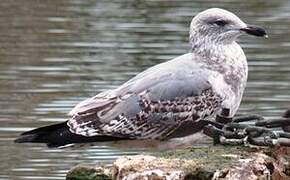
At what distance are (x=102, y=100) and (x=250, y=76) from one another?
5.99m

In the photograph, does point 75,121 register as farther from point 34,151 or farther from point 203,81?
point 34,151

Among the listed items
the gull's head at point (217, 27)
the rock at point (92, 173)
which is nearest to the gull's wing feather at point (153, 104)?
the gull's head at point (217, 27)

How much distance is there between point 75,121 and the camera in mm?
7777

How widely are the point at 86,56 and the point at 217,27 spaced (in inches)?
275

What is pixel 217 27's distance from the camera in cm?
820

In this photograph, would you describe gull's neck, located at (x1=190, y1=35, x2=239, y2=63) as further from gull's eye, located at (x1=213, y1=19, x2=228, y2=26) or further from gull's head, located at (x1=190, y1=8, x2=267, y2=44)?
gull's eye, located at (x1=213, y1=19, x2=228, y2=26)

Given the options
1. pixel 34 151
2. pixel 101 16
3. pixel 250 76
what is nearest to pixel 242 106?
pixel 250 76

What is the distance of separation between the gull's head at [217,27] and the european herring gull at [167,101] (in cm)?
9

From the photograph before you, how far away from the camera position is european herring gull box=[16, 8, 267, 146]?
307 inches

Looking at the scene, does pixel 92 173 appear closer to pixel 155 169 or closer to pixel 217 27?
pixel 155 169

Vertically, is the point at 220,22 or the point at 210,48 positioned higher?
the point at 220,22

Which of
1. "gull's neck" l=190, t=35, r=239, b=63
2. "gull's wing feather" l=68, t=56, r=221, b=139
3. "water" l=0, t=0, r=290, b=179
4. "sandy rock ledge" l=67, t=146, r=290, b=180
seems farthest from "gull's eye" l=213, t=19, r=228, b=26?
"sandy rock ledge" l=67, t=146, r=290, b=180

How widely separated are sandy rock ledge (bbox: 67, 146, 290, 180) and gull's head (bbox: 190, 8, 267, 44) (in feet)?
8.67

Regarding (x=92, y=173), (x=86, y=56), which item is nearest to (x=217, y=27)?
(x=92, y=173)
